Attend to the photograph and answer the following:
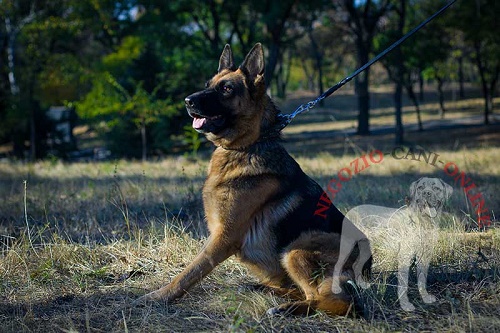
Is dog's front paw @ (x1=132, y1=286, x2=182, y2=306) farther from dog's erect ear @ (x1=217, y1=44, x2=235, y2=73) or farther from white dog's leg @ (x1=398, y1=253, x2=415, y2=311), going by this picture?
dog's erect ear @ (x1=217, y1=44, x2=235, y2=73)

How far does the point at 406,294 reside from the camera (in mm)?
3928

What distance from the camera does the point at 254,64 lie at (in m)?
4.55

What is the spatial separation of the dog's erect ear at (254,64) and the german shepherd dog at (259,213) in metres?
0.04

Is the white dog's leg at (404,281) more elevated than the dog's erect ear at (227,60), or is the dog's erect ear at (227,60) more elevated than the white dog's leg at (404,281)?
the dog's erect ear at (227,60)

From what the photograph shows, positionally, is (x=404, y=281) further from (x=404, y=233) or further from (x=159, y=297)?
(x=159, y=297)

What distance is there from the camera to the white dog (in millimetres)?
3968

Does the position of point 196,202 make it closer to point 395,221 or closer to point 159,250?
Result: point 159,250

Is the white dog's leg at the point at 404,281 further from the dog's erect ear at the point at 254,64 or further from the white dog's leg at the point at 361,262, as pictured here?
the dog's erect ear at the point at 254,64

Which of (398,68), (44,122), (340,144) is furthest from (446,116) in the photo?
(44,122)

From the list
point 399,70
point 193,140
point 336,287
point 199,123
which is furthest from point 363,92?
point 336,287

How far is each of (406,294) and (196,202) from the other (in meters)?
3.91

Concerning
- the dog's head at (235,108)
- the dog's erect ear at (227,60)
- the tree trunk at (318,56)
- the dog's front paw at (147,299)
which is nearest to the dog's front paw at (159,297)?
the dog's front paw at (147,299)

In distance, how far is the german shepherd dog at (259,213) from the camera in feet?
12.9

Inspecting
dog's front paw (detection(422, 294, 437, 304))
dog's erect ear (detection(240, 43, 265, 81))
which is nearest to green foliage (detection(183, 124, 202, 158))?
dog's erect ear (detection(240, 43, 265, 81))
